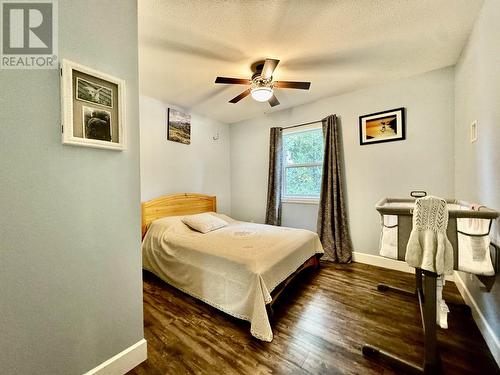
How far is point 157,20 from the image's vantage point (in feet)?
5.36

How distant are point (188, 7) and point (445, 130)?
3044 millimetres

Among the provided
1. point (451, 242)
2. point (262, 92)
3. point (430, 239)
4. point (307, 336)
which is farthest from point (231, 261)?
point (262, 92)

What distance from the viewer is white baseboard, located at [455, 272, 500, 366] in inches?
52.0

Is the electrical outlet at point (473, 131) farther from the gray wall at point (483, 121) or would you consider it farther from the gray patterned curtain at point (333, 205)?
the gray patterned curtain at point (333, 205)

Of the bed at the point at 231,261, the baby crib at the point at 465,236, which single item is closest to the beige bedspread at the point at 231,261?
the bed at the point at 231,261

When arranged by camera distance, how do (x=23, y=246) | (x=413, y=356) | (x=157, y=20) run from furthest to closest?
(x=157, y=20), (x=413, y=356), (x=23, y=246)

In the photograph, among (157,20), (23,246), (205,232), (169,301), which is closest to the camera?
(23,246)

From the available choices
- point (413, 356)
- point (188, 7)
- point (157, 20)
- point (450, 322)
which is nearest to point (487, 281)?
point (413, 356)

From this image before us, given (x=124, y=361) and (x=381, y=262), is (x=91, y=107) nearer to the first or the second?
(x=124, y=361)

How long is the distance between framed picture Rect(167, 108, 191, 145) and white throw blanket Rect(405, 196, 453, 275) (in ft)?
10.8

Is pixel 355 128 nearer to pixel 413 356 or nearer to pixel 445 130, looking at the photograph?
pixel 445 130

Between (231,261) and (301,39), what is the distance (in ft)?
6.96

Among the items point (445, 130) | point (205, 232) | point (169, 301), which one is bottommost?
point (169, 301)

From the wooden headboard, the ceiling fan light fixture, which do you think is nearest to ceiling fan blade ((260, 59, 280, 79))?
the ceiling fan light fixture
